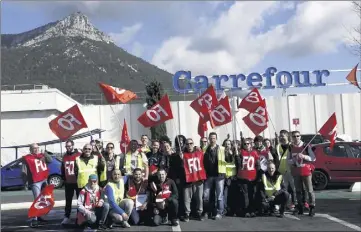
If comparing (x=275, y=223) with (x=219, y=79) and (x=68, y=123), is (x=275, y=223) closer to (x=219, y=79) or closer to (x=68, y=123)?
(x=68, y=123)

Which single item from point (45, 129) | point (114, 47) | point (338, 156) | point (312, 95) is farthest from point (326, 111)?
point (114, 47)

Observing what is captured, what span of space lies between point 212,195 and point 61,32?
167881 mm

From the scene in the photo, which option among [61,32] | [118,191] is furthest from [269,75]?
[61,32]

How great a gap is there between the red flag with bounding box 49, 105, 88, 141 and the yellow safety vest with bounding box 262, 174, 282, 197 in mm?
4548

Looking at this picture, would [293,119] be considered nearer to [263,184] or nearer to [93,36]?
[263,184]

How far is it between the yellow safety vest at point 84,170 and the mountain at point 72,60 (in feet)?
294

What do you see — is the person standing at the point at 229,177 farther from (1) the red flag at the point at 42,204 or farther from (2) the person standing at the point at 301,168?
(1) the red flag at the point at 42,204

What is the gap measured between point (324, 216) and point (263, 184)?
1.45 m

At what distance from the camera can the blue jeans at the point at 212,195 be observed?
1142 centimetres

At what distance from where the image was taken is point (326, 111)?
40625mm

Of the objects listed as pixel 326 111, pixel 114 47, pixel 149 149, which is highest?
pixel 114 47

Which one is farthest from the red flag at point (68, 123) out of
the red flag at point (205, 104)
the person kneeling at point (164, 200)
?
the red flag at point (205, 104)

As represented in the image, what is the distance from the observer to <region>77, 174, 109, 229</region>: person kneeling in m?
10.5

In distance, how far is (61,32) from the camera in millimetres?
172250
